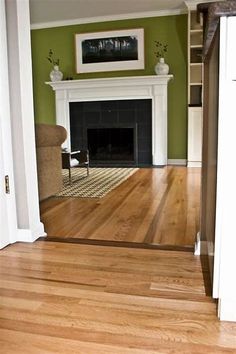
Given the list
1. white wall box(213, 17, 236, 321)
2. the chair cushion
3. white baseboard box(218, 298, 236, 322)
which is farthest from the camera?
the chair cushion

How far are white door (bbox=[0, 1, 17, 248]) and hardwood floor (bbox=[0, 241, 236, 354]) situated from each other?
168 mm

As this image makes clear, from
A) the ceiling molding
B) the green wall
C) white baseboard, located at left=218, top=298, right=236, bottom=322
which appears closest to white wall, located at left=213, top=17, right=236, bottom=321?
white baseboard, located at left=218, top=298, right=236, bottom=322

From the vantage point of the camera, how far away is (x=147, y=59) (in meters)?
6.01

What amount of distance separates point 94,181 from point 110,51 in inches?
111

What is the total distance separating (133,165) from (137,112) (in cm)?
94

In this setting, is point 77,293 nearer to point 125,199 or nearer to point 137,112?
point 125,199

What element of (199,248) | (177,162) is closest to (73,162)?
(177,162)

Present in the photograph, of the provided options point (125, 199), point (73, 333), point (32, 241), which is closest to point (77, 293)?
point (73, 333)

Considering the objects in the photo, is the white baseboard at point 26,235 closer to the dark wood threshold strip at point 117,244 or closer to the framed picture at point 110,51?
the dark wood threshold strip at point 117,244

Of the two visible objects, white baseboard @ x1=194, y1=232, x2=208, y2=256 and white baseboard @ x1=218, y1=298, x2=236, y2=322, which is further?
white baseboard @ x1=194, y1=232, x2=208, y2=256

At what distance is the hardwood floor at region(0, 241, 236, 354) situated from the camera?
1170 mm

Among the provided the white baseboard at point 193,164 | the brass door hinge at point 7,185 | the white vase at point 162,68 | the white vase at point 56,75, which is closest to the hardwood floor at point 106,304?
the brass door hinge at point 7,185

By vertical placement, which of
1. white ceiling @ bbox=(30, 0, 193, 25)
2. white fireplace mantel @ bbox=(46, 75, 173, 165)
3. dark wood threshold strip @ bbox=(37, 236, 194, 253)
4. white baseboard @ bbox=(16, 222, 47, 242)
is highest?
white ceiling @ bbox=(30, 0, 193, 25)

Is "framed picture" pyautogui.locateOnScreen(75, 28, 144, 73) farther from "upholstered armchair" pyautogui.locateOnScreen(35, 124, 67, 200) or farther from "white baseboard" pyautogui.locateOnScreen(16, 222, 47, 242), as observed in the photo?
"white baseboard" pyautogui.locateOnScreen(16, 222, 47, 242)
